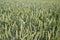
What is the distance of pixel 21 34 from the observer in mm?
698

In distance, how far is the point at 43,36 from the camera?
691 millimetres

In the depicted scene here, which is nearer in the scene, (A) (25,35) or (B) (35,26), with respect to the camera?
(A) (25,35)

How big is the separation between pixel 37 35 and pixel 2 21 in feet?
0.86

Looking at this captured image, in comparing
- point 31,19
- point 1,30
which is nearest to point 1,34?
point 1,30

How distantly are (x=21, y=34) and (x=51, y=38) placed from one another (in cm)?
12

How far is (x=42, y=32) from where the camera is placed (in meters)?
0.72

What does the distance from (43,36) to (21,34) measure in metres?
0.09

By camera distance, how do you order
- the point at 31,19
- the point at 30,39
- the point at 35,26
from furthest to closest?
the point at 31,19
the point at 35,26
the point at 30,39

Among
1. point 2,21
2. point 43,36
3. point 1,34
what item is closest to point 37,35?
point 43,36

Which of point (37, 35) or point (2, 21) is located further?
point (2, 21)

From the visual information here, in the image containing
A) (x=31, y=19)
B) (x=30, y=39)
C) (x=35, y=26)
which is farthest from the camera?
(x=31, y=19)

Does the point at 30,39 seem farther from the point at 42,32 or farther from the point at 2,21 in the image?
the point at 2,21

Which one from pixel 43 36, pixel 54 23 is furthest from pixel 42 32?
pixel 54 23

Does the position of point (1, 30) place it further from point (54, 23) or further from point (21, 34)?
point (54, 23)
